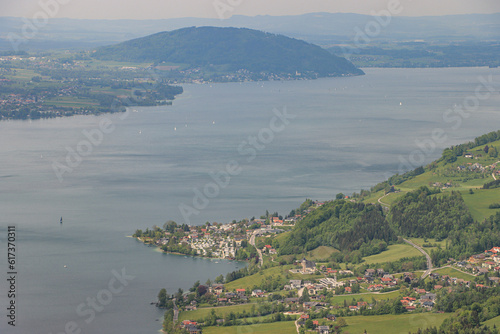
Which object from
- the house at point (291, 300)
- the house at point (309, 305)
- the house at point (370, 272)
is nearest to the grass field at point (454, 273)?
the house at point (370, 272)

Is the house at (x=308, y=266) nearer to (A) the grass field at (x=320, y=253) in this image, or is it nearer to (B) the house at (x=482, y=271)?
(A) the grass field at (x=320, y=253)

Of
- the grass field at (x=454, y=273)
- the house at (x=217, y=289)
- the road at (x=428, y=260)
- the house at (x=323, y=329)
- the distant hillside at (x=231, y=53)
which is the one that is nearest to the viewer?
the house at (x=323, y=329)

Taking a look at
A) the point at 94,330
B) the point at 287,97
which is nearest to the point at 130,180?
the point at 94,330

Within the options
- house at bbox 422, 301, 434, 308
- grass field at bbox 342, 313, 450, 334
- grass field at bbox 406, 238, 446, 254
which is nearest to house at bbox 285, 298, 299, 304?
grass field at bbox 342, 313, 450, 334

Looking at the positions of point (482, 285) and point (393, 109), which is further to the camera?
point (393, 109)

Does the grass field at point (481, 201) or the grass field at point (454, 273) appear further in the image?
the grass field at point (481, 201)

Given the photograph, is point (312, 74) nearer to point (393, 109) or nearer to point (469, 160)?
point (393, 109)

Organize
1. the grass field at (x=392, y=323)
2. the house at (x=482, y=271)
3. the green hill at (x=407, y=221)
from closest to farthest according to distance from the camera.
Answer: the grass field at (x=392, y=323), the house at (x=482, y=271), the green hill at (x=407, y=221)
